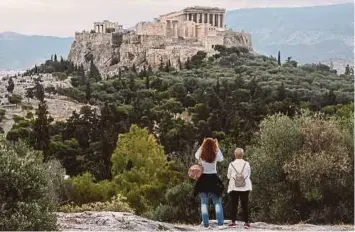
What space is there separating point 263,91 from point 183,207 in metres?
39.5

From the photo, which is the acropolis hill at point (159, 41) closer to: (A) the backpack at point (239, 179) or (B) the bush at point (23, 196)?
(A) the backpack at point (239, 179)

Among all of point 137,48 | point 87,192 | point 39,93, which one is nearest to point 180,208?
point 87,192

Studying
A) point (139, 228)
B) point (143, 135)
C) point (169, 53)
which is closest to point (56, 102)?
point (169, 53)

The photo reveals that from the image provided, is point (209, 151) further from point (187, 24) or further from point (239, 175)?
point (187, 24)

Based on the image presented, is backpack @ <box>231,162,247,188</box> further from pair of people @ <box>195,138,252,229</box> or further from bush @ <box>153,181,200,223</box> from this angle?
bush @ <box>153,181,200,223</box>

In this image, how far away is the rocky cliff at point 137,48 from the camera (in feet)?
292

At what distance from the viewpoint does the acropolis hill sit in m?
89.9

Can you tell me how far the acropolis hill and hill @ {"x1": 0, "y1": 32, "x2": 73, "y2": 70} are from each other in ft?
187

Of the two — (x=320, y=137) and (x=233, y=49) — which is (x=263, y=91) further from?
(x=320, y=137)

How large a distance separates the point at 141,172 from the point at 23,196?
18211 millimetres

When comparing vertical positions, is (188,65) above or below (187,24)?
below

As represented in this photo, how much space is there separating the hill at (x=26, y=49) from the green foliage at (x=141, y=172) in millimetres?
127657

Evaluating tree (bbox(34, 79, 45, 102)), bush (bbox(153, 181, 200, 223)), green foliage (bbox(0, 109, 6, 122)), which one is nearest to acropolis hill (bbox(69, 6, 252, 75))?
tree (bbox(34, 79, 45, 102))

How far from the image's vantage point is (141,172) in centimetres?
2844
